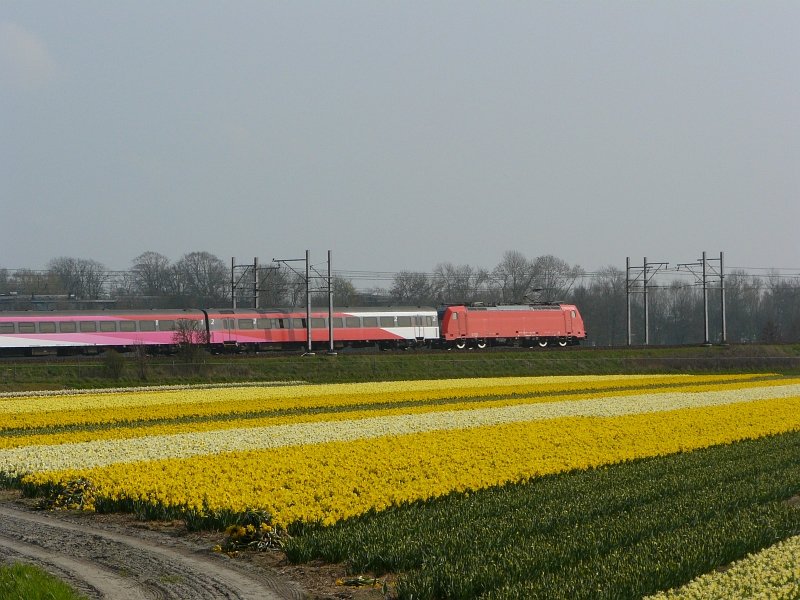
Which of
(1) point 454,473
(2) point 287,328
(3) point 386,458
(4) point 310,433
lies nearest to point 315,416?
(4) point 310,433

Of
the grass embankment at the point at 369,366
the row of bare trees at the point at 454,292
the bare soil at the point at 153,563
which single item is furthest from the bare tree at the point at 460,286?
the bare soil at the point at 153,563

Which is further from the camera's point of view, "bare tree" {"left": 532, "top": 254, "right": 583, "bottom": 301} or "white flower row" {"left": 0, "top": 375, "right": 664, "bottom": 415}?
"bare tree" {"left": 532, "top": 254, "right": 583, "bottom": 301}

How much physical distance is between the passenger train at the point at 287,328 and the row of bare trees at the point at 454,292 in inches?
1019

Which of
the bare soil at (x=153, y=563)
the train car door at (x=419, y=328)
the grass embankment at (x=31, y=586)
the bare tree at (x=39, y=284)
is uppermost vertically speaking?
the bare tree at (x=39, y=284)

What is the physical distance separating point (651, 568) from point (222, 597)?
399 cm

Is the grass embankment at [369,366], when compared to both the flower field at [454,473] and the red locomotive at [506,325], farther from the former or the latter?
the flower field at [454,473]

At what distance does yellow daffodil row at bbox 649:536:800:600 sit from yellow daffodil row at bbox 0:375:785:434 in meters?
16.5

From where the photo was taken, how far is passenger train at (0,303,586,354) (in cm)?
6172

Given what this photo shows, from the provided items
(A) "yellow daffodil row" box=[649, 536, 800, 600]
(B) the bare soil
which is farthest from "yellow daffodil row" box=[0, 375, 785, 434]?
(A) "yellow daffodil row" box=[649, 536, 800, 600]

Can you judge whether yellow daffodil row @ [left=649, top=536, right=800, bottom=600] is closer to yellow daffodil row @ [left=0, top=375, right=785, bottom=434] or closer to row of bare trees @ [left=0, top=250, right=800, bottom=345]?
yellow daffodil row @ [left=0, top=375, right=785, bottom=434]

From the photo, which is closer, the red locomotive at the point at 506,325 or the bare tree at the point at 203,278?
the red locomotive at the point at 506,325

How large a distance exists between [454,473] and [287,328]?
2167 inches

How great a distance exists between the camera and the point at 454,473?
15945mm

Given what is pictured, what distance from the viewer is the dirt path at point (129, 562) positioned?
9.93 meters
